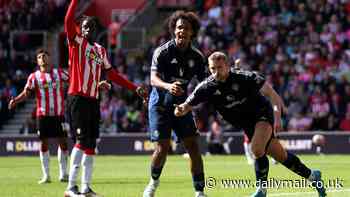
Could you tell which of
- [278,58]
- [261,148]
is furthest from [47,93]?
[278,58]

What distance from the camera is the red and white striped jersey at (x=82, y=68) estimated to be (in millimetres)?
14703

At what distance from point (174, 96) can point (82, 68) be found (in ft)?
5.13

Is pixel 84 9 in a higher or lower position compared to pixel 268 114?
higher

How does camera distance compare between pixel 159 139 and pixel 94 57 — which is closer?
pixel 159 139

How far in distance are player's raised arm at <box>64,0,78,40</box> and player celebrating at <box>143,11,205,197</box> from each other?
123 cm

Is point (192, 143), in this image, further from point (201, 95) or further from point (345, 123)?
point (345, 123)

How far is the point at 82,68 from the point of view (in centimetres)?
1484

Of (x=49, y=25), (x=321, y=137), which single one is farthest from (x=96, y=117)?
(x=49, y=25)

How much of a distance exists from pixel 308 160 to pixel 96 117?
12901 millimetres

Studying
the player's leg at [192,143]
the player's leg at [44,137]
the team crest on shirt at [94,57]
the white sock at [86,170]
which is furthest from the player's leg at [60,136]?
the player's leg at [192,143]

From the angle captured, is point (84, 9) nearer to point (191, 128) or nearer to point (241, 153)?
point (241, 153)

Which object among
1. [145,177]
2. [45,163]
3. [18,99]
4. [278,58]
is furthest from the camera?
[278,58]

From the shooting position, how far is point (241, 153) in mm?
32062

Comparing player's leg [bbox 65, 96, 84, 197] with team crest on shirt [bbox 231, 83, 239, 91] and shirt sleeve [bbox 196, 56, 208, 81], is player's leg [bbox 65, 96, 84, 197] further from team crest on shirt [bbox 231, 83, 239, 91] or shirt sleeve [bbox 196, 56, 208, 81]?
team crest on shirt [bbox 231, 83, 239, 91]
